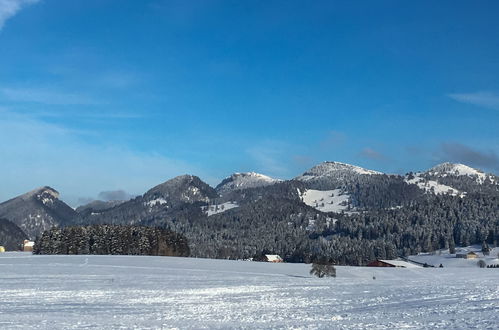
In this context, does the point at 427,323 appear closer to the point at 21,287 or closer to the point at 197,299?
the point at 197,299

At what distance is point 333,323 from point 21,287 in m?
37.5

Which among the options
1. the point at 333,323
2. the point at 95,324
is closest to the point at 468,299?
the point at 333,323

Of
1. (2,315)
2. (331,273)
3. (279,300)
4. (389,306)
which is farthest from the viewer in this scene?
(331,273)

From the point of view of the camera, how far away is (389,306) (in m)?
37.4

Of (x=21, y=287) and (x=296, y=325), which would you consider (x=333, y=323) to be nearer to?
(x=296, y=325)

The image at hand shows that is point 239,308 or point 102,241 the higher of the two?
point 102,241

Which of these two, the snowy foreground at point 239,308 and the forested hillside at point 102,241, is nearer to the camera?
Result: the snowy foreground at point 239,308

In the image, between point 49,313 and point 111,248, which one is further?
point 111,248

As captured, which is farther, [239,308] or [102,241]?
[102,241]

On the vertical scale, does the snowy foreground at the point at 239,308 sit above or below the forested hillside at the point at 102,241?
below

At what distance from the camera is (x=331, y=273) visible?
84.6 m

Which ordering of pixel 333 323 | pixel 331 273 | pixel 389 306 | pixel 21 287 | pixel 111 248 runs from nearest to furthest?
pixel 333 323
pixel 389 306
pixel 21 287
pixel 331 273
pixel 111 248

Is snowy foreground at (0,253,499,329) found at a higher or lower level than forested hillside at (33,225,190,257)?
lower

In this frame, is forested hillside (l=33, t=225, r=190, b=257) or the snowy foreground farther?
forested hillside (l=33, t=225, r=190, b=257)
